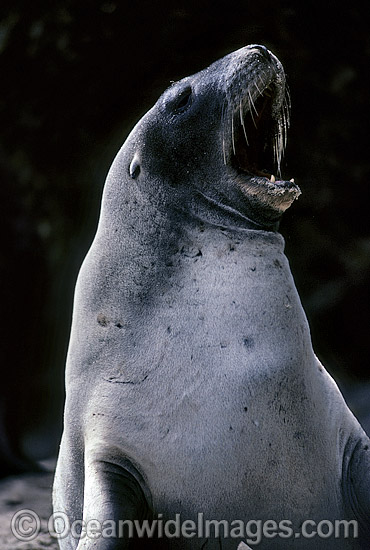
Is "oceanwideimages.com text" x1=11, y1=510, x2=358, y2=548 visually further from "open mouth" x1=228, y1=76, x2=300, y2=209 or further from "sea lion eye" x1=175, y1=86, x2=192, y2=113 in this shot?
"sea lion eye" x1=175, y1=86, x2=192, y2=113

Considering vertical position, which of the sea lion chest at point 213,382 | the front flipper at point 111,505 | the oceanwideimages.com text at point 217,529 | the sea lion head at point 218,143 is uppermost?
the sea lion head at point 218,143

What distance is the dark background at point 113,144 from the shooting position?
13.5 feet

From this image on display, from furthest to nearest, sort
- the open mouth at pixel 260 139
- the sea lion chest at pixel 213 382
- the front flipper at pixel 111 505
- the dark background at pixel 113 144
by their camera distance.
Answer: the dark background at pixel 113 144 → the open mouth at pixel 260 139 → the sea lion chest at pixel 213 382 → the front flipper at pixel 111 505

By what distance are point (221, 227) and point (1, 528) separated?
6.16 ft

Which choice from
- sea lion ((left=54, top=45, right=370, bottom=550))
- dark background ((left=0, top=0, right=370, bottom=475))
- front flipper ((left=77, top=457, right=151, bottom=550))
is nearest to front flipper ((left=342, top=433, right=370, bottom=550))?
sea lion ((left=54, top=45, right=370, bottom=550))

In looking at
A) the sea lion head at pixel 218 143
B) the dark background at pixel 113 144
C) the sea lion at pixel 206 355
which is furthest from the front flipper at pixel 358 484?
the dark background at pixel 113 144

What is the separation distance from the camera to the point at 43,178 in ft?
13.8

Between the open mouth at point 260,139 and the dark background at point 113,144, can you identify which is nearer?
the open mouth at point 260,139

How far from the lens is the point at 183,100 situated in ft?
7.41

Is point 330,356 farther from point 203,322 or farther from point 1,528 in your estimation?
point 203,322

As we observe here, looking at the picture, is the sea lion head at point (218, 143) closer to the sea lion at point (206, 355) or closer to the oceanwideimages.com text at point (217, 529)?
the sea lion at point (206, 355)

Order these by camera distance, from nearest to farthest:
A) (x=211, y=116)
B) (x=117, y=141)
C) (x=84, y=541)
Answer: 1. (x=84, y=541)
2. (x=211, y=116)
3. (x=117, y=141)

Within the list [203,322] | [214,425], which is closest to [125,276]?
[203,322]

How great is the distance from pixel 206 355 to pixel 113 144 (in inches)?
95.0
